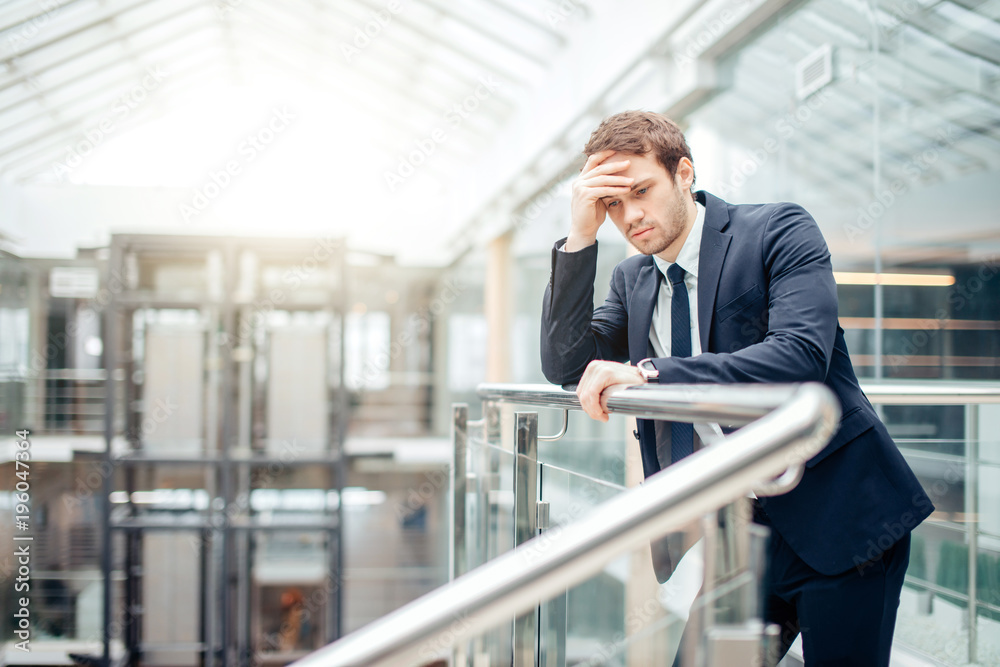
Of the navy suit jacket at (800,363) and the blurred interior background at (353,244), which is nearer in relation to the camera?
the navy suit jacket at (800,363)

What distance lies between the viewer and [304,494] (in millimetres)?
7879

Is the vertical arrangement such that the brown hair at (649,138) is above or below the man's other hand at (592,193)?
above

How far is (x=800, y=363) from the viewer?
3.56 feet

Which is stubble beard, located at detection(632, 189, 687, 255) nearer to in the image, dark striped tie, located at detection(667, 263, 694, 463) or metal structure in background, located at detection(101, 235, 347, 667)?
dark striped tie, located at detection(667, 263, 694, 463)

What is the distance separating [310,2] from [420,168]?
347 centimetres

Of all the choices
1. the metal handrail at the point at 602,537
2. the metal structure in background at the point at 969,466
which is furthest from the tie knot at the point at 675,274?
the metal structure in background at the point at 969,466

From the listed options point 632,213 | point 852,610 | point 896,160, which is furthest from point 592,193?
point 896,160

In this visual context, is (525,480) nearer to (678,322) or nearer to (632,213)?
(678,322)

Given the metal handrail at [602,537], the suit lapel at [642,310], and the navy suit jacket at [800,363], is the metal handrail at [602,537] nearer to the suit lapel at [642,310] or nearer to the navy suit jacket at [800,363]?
the navy suit jacket at [800,363]

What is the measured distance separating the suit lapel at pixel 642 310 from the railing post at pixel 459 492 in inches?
38.6

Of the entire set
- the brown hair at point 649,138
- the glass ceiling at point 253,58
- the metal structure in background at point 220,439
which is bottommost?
the metal structure in background at point 220,439

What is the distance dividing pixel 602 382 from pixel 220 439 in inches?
234

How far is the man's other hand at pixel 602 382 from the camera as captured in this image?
3.81ft

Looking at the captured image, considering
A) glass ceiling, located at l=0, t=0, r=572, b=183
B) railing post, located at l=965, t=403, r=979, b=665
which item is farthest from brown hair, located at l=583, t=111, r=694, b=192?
glass ceiling, located at l=0, t=0, r=572, b=183
